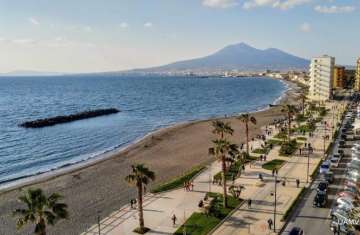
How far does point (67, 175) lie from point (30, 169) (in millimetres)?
8948

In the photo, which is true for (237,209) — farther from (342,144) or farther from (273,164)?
(342,144)

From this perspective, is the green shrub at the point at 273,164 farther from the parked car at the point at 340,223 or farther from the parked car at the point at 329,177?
the parked car at the point at 340,223

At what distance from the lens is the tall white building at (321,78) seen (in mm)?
147375

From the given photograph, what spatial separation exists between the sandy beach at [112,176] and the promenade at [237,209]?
3589 mm

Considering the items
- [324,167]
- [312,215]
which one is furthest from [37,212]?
[324,167]

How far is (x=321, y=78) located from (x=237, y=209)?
4797 inches

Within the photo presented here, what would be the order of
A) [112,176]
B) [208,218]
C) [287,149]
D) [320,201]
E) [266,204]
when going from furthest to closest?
[287,149], [112,176], [266,204], [320,201], [208,218]

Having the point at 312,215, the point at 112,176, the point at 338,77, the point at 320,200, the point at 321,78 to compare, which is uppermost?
the point at 321,78

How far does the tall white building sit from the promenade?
330 ft

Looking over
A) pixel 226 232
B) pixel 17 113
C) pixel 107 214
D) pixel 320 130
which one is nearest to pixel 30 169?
pixel 107 214

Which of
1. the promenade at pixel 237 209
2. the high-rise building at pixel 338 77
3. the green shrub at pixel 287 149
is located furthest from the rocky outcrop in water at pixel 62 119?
the high-rise building at pixel 338 77

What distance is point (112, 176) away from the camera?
54875 millimetres

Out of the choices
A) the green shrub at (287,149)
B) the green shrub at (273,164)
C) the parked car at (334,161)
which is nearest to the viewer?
the parked car at (334,161)

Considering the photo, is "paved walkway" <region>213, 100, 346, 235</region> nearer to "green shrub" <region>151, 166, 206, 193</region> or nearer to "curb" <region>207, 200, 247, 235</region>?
"curb" <region>207, 200, 247, 235</region>
